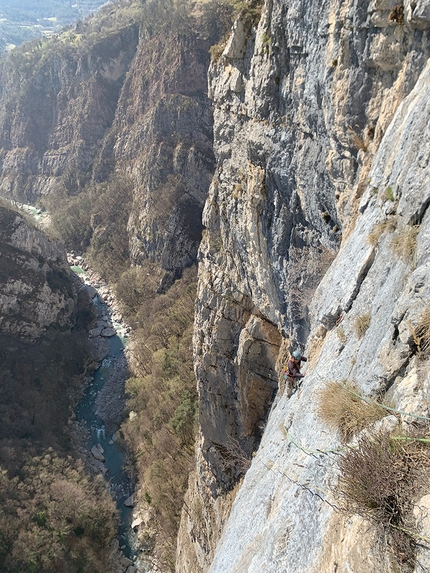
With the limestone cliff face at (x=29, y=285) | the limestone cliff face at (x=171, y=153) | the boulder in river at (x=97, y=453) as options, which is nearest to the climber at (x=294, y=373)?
the boulder in river at (x=97, y=453)

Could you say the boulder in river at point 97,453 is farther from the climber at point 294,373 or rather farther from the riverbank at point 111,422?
the climber at point 294,373

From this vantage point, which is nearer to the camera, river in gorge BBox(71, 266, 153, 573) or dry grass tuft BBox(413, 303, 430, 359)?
dry grass tuft BBox(413, 303, 430, 359)

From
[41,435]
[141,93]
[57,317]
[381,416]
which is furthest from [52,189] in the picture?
[381,416]

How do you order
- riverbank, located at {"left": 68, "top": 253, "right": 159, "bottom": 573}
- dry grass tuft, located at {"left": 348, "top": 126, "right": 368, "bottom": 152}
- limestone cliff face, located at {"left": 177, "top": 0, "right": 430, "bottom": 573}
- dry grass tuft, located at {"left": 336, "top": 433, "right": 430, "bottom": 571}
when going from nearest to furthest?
dry grass tuft, located at {"left": 336, "top": 433, "right": 430, "bottom": 571}, limestone cliff face, located at {"left": 177, "top": 0, "right": 430, "bottom": 573}, dry grass tuft, located at {"left": 348, "top": 126, "right": 368, "bottom": 152}, riverbank, located at {"left": 68, "top": 253, "right": 159, "bottom": 573}

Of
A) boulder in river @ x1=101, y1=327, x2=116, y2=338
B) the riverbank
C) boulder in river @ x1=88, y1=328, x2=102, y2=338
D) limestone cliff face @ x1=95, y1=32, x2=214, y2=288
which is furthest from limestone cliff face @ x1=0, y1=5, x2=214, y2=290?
boulder in river @ x1=88, y1=328, x2=102, y2=338

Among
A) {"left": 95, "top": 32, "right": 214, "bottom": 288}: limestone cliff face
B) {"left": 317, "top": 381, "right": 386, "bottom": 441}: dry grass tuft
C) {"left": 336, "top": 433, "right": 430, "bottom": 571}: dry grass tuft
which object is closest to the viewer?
{"left": 336, "top": 433, "right": 430, "bottom": 571}: dry grass tuft

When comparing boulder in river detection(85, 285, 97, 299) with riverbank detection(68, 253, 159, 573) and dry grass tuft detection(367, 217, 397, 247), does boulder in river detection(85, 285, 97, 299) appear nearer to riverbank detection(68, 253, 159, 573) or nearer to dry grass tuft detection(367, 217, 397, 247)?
riverbank detection(68, 253, 159, 573)
